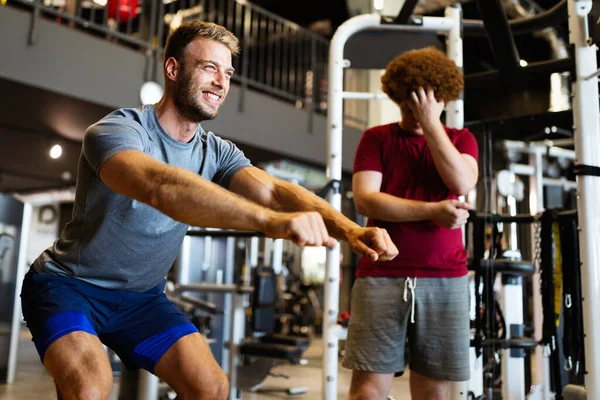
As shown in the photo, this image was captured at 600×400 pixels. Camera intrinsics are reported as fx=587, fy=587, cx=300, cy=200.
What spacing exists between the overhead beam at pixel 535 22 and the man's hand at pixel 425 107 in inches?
47.6

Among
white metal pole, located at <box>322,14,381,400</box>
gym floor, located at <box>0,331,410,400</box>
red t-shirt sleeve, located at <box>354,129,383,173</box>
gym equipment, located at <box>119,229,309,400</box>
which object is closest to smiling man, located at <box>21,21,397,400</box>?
red t-shirt sleeve, located at <box>354,129,383,173</box>

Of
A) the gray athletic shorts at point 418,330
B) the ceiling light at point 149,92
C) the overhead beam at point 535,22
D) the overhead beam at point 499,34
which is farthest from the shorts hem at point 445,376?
the ceiling light at point 149,92

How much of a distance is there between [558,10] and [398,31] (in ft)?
2.36

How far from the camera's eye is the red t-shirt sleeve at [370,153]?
1902 mm

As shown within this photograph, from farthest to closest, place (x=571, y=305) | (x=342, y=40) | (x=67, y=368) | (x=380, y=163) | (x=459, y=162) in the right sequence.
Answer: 1. (x=342, y=40)
2. (x=571, y=305)
3. (x=380, y=163)
4. (x=459, y=162)
5. (x=67, y=368)

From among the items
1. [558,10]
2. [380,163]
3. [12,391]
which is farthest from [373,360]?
[12,391]

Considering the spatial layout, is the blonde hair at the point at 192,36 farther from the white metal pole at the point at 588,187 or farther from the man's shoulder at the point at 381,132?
the white metal pole at the point at 588,187

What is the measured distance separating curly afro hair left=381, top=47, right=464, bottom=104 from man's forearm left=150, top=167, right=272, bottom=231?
0.92m

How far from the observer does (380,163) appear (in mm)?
1915

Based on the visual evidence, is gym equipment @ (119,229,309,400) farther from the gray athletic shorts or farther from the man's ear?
the man's ear

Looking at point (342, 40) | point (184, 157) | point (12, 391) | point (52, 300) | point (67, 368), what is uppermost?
point (342, 40)

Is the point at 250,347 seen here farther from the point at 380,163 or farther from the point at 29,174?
the point at 29,174

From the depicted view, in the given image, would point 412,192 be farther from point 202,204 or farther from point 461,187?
point 202,204

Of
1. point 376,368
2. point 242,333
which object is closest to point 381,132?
point 376,368
